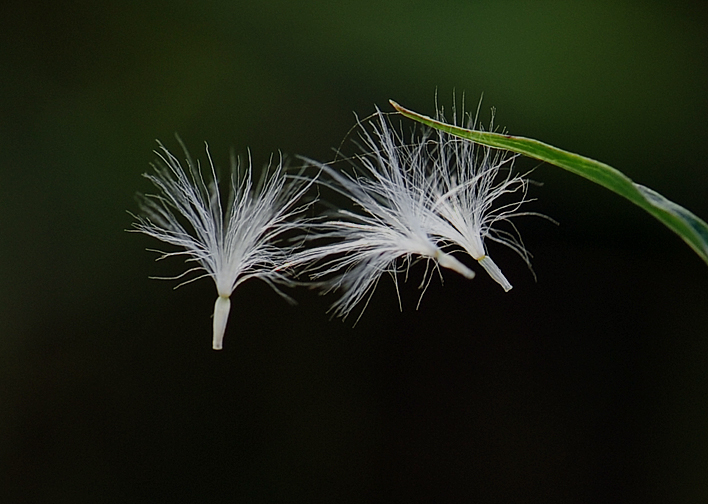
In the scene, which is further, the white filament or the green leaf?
the white filament

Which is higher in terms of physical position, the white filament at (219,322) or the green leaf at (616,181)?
the green leaf at (616,181)

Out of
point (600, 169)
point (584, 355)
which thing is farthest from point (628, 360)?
point (600, 169)

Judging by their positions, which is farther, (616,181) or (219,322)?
(219,322)

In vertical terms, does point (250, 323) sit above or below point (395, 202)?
below

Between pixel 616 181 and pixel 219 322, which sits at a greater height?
pixel 616 181

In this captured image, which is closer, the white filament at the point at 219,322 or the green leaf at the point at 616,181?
the green leaf at the point at 616,181

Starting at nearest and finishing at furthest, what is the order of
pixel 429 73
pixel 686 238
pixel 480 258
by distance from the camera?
pixel 686 238 → pixel 480 258 → pixel 429 73

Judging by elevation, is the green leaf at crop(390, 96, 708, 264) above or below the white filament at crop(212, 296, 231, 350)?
above

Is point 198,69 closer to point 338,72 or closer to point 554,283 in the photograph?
point 338,72
